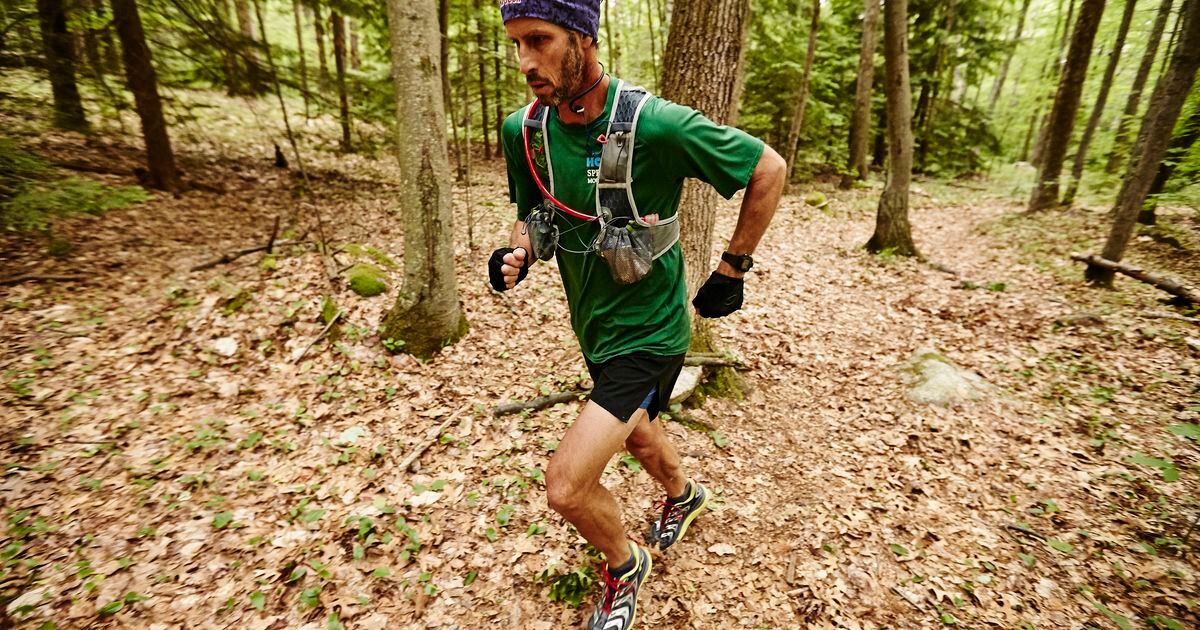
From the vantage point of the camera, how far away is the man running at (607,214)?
2.12 meters

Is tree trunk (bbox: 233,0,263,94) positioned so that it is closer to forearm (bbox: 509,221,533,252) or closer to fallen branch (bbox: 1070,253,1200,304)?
forearm (bbox: 509,221,533,252)

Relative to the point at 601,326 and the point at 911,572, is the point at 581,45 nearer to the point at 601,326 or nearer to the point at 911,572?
the point at 601,326

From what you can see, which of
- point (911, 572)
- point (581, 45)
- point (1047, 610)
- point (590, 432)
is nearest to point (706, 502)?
point (911, 572)

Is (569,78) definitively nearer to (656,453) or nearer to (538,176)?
(538,176)

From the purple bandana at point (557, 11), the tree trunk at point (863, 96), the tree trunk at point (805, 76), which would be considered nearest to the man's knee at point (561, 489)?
the purple bandana at point (557, 11)

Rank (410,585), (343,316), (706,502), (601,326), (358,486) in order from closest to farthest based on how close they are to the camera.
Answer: (601,326) → (410,585) → (706,502) → (358,486) → (343,316)

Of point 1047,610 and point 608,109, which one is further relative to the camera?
point 1047,610

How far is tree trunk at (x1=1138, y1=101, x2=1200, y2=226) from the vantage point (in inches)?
289

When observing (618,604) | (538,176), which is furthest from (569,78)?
(618,604)

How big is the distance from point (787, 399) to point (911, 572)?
2101 millimetres

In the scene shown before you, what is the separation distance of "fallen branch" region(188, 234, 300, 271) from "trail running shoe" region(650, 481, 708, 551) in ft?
22.3

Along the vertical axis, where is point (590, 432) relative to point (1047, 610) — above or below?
above

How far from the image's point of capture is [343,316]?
19.2 feet

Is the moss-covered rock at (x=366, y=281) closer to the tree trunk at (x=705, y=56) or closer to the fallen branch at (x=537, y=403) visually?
the fallen branch at (x=537, y=403)
